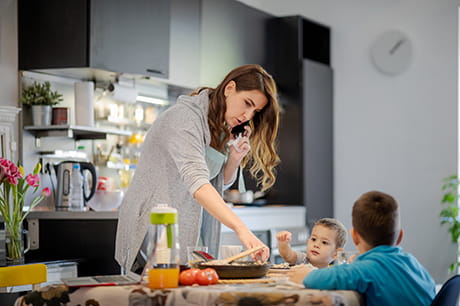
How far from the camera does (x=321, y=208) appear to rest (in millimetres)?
5852

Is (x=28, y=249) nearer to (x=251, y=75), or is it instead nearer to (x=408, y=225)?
(x=251, y=75)

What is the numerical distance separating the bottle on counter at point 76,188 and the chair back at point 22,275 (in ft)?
4.99

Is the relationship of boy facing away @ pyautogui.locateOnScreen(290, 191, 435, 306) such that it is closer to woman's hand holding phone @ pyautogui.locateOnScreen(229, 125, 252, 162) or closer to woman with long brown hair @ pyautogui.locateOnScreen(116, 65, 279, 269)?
woman with long brown hair @ pyautogui.locateOnScreen(116, 65, 279, 269)

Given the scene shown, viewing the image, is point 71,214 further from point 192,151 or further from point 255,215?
point 192,151

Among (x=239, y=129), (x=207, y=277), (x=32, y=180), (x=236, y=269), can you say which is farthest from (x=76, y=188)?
(x=207, y=277)

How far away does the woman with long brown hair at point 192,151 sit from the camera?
2.23 metres

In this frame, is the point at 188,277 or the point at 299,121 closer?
the point at 188,277

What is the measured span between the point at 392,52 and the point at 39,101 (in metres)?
2.97

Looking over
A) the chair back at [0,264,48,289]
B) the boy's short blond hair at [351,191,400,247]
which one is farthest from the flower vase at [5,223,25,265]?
the boy's short blond hair at [351,191,400,247]

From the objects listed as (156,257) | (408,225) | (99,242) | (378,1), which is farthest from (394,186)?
(156,257)

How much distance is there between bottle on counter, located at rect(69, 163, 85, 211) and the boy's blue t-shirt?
2.55 m

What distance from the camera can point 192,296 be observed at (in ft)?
5.13

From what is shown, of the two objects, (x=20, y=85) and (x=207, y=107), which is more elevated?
(x=20, y=85)

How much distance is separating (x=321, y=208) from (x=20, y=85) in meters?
2.75
